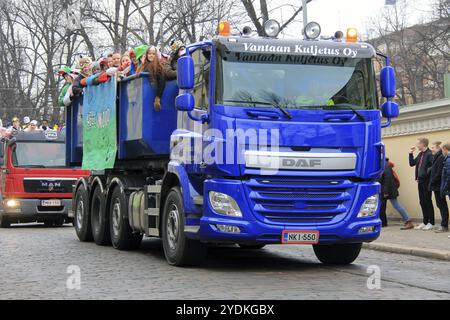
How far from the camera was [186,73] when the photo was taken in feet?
32.3

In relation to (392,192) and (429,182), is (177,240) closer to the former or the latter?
(429,182)

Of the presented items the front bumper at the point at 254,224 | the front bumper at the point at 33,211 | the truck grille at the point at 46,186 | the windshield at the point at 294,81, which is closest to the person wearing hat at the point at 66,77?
the front bumper at the point at 33,211

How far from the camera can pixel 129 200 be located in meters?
12.9

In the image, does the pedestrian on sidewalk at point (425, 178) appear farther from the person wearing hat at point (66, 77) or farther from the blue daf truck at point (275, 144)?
the person wearing hat at point (66, 77)

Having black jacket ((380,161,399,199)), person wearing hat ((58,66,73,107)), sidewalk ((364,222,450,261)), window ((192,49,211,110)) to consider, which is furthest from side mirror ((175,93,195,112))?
black jacket ((380,161,399,199))

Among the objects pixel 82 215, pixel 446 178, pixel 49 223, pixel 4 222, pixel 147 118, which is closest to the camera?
pixel 147 118

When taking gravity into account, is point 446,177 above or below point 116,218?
above

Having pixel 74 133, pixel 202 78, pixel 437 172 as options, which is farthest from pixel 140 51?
pixel 437 172

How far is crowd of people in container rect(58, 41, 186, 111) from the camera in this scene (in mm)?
11508

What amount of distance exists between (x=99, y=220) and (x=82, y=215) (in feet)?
3.78

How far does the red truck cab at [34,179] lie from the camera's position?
21.5 metres

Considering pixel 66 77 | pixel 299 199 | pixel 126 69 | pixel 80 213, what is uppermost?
pixel 66 77
